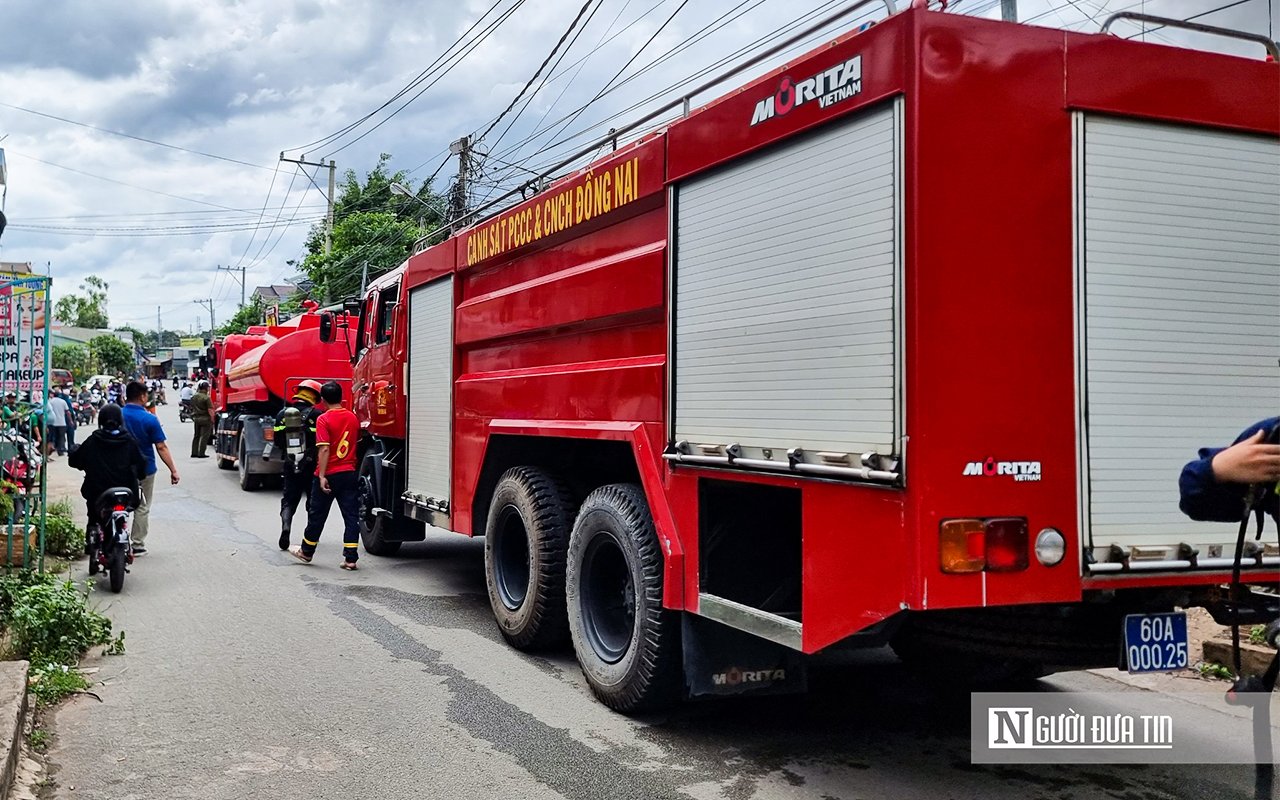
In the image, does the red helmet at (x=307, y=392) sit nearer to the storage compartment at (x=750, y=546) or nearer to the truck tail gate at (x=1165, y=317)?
the storage compartment at (x=750, y=546)

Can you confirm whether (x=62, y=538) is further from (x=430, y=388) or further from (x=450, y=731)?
(x=450, y=731)

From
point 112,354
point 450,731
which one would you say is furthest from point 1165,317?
point 112,354

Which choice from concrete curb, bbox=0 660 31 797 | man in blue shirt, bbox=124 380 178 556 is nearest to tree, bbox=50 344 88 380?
man in blue shirt, bbox=124 380 178 556

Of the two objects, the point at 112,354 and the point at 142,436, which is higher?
the point at 112,354

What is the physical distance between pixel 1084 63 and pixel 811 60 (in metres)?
0.98

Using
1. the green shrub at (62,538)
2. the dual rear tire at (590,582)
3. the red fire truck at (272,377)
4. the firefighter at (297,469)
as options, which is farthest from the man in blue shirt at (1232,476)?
the red fire truck at (272,377)

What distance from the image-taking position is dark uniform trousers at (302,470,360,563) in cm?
934

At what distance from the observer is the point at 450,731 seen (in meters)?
5.00

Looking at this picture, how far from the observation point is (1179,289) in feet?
12.5

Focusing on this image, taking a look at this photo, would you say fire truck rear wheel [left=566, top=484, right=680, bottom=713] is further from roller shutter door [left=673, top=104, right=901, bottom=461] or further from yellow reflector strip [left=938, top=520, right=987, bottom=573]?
yellow reflector strip [left=938, top=520, right=987, bottom=573]

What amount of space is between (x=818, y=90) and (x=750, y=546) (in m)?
2.07

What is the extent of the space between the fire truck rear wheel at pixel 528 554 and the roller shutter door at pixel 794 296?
65.2 inches

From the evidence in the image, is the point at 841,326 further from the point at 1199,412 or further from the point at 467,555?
the point at 467,555

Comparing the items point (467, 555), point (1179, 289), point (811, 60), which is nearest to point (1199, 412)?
point (1179, 289)
